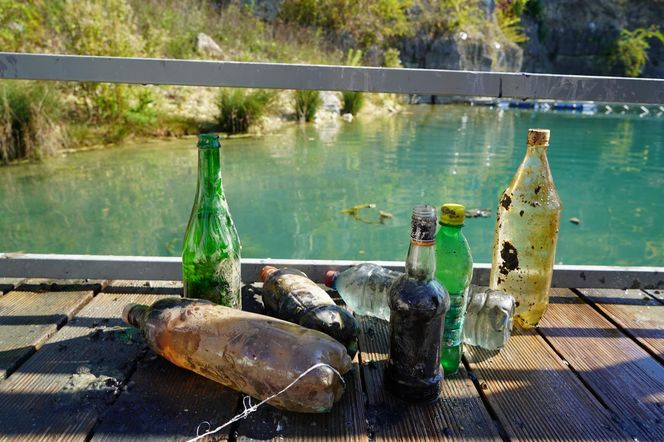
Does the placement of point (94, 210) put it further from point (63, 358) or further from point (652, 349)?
point (652, 349)

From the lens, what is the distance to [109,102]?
9.54 m

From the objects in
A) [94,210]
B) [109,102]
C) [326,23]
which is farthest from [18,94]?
[326,23]

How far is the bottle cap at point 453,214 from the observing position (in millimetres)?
1191

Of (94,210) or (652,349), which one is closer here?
(652,349)

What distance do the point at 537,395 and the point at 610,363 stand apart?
0.27 m

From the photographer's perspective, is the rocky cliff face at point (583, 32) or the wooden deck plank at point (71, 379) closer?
the wooden deck plank at point (71, 379)

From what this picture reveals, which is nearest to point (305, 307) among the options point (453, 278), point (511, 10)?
point (453, 278)

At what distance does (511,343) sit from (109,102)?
962cm

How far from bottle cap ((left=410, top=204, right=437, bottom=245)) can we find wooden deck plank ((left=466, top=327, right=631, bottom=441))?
0.40 m

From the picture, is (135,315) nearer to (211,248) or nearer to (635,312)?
(211,248)

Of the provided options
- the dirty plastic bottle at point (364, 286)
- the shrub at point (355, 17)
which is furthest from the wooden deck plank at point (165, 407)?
the shrub at point (355, 17)

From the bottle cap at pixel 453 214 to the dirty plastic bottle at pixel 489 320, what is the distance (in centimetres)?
29

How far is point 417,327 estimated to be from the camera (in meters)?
1.09

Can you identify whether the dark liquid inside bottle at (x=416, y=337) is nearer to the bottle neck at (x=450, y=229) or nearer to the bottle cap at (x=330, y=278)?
the bottle neck at (x=450, y=229)
